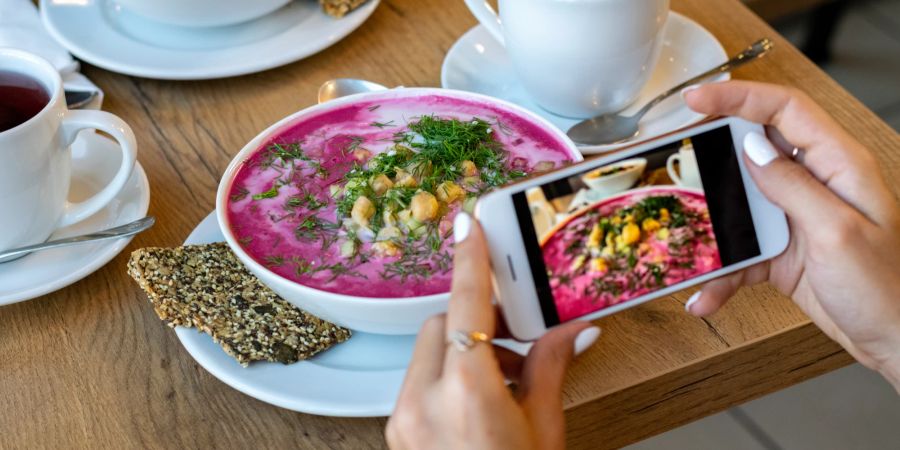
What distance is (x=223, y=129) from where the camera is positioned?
116 centimetres

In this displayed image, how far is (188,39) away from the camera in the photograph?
128 centimetres

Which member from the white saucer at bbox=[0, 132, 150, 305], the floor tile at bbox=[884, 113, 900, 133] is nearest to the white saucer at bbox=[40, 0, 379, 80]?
the white saucer at bbox=[0, 132, 150, 305]

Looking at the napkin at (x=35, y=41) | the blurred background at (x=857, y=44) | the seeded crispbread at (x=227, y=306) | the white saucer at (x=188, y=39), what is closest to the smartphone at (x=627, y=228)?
the seeded crispbread at (x=227, y=306)

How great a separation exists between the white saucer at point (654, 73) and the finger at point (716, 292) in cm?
25

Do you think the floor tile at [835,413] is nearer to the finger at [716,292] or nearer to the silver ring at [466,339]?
the finger at [716,292]

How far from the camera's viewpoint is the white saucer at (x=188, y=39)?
3.98 feet

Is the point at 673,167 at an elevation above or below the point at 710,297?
above

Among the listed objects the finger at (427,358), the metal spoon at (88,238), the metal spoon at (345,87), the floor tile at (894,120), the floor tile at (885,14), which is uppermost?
the finger at (427,358)

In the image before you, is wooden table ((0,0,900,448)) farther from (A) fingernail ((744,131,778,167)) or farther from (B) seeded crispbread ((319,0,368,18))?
(B) seeded crispbread ((319,0,368,18))

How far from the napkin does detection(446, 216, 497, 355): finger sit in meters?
0.70

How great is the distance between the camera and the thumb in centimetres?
75

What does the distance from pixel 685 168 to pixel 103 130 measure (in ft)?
1.90

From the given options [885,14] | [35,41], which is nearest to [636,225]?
[35,41]

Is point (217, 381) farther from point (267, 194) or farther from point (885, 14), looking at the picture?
point (885, 14)
